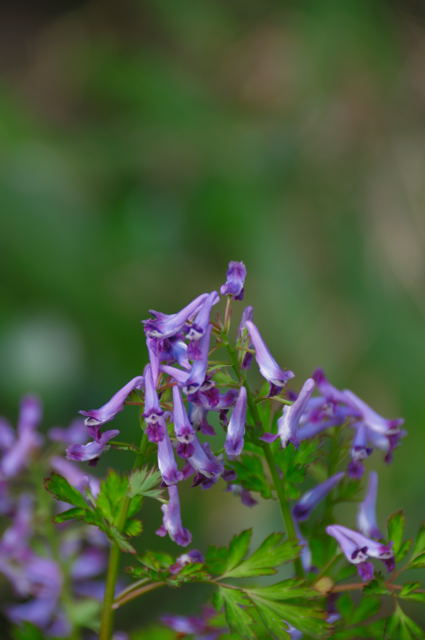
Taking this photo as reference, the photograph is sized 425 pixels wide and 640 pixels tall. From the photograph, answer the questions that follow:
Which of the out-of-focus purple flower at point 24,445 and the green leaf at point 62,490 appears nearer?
the green leaf at point 62,490

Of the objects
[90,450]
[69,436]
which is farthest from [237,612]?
[69,436]

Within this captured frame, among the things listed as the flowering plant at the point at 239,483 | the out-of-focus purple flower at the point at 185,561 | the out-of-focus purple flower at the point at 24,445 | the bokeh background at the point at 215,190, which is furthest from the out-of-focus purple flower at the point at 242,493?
the bokeh background at the point at 215,190

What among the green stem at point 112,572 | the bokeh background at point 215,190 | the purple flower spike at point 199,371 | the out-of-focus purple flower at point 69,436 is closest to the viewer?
the purple flower spike at point 199,371

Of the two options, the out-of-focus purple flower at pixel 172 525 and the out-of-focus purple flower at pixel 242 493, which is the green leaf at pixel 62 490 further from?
the out-of-focus purple flower at pixel 242 493

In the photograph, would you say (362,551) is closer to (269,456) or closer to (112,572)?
(269,456)

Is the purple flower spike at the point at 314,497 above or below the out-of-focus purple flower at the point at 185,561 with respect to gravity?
above

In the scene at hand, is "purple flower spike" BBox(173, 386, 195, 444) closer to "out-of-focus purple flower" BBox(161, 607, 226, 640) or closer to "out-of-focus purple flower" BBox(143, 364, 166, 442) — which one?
"out-of-focus purple flower" BBox(143, 364, 166, 442)

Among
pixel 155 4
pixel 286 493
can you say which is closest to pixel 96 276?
pixel 155 4
